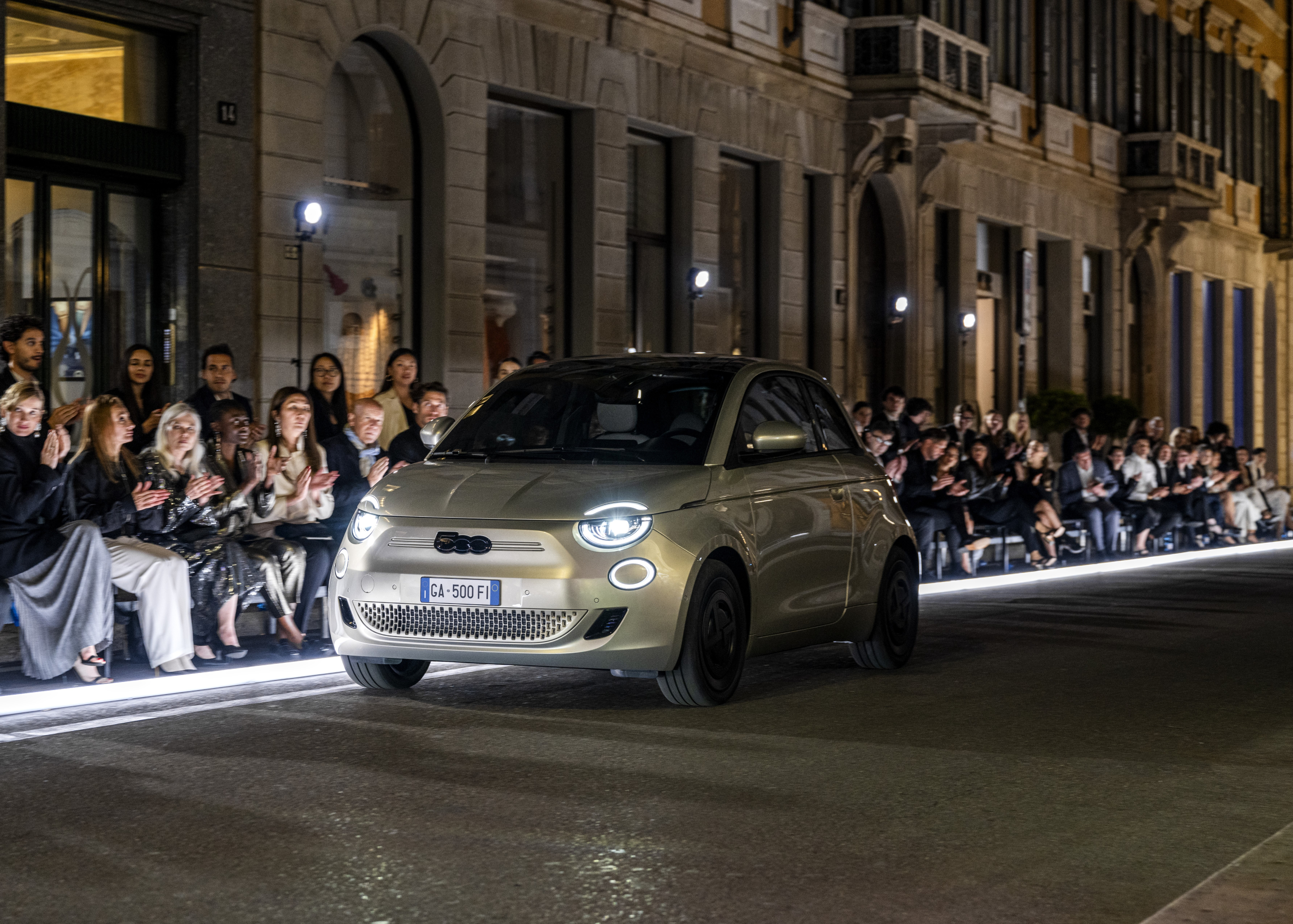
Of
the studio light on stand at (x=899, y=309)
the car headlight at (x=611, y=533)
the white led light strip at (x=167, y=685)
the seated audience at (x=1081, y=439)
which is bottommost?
the white led light strip at (x=167, y=685)

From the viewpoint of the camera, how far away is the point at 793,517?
9984 millimetres

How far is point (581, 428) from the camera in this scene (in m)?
9.96

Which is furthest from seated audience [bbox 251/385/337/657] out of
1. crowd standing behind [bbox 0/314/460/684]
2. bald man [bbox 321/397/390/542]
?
bald man [bbox 321/397/390/542]

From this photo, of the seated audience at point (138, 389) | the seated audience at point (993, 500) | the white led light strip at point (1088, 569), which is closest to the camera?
the seated audience at point (138, 389)

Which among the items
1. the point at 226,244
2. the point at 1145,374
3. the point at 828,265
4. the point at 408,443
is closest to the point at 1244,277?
the point at 1145,374

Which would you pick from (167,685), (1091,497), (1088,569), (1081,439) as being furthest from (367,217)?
(167,685)

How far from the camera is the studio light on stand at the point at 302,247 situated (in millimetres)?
18281

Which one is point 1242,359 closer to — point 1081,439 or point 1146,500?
point 1146,500

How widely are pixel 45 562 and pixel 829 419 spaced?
4.28 meters

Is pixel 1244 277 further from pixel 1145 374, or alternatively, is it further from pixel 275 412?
pixel 275 412

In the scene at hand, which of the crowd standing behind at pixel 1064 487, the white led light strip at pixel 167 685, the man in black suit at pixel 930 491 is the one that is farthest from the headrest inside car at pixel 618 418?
the man in black suit at pixel 930 491

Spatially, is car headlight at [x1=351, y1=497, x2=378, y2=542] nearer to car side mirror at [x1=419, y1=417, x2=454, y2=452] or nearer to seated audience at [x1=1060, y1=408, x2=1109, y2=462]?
car side mirror at [x1=419, y1=417, x2=454, y2=452]

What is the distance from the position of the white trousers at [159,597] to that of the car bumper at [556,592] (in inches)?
68.2

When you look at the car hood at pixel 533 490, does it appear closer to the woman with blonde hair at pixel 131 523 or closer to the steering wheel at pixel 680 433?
the steering wheel at pixel 680 433
